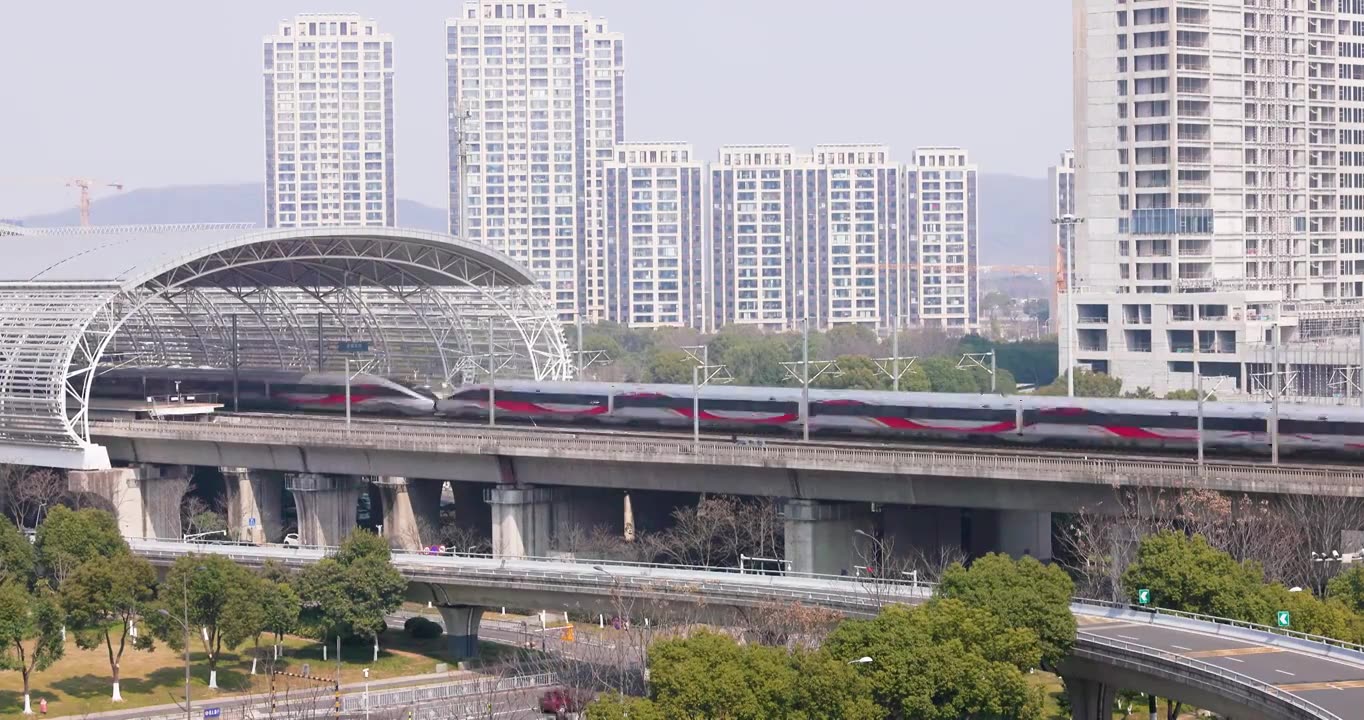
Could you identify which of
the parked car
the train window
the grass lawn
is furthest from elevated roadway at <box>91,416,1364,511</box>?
the parked car

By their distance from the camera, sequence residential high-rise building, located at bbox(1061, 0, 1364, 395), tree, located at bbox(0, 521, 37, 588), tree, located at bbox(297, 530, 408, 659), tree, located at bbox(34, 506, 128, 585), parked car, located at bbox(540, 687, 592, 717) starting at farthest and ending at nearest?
residential high-rise building, located at bbox(1061, 0, 1364, 395) < tree, located at bbox(0, 521, 37, 588) < tree, located at bbox(34, 506, 128, 585) < tree, located at bbox(297, 530, 408, 659) < parked car, located at bbox(540, 687, 592, 717)

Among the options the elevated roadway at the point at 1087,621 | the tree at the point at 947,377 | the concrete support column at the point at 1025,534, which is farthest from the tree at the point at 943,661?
the tree at the point at 947,377

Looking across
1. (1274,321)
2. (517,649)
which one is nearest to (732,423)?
(517,649)

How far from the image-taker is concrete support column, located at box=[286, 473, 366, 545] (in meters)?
81.3

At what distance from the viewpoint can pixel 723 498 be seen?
71.9 metres

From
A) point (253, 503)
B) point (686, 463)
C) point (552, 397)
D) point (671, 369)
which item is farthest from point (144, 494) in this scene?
point (671, 369)

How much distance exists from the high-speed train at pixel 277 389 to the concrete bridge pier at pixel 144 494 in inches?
326

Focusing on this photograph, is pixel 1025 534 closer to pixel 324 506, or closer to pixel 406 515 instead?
pixel 406 515

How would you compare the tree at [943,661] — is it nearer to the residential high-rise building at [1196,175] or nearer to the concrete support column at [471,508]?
the concrete support column at [471,508]

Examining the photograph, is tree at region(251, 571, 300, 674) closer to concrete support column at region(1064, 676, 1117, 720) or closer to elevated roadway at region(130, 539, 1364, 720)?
elevated roadway at region(130, 539, 1364, 720)

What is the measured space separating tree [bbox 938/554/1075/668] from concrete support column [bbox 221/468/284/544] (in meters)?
42.6

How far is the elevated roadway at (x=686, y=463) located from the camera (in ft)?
199

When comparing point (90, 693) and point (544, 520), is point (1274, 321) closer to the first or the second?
point (544, 520)

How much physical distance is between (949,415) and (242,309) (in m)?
43.8
